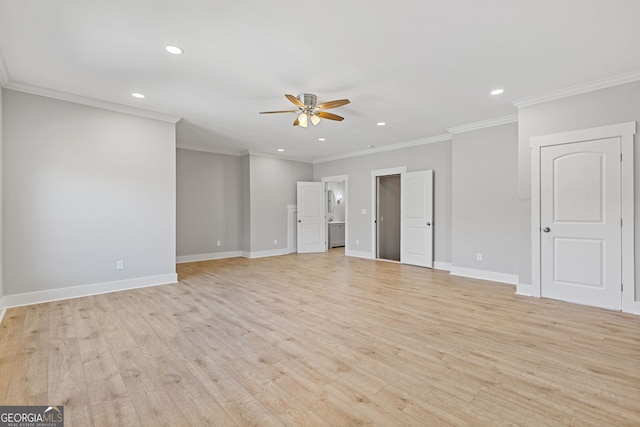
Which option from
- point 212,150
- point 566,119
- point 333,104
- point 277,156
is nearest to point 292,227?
point 277,156

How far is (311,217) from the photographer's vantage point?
329 inches

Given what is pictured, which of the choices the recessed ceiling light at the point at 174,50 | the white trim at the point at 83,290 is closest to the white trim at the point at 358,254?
the white trim at the point at 83,290

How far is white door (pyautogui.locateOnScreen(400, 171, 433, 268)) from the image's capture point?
20.1ft

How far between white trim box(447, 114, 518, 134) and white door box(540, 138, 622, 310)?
0.96 m

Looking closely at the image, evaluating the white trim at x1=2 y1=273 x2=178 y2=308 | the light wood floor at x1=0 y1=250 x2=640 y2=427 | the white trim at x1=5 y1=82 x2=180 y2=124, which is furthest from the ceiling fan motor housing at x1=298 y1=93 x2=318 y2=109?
the white trim at x1=2 y1=273 x2=178 y2=308

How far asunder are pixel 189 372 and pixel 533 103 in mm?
5096

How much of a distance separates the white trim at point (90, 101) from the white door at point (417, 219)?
15.6ft

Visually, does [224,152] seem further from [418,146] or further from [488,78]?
[488,78]

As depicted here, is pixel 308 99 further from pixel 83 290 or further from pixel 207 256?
pixel 207 256

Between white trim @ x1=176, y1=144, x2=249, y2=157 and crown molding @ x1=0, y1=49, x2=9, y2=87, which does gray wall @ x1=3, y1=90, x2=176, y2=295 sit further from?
white trim @ x1=176, y1=144, x2=249, y2=157

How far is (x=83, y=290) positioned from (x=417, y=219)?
19.5ft

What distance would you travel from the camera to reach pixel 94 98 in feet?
13.3

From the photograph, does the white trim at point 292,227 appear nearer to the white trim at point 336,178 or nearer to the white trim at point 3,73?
the white trim at point 336,178

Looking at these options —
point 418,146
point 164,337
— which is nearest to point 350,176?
point 418,146
